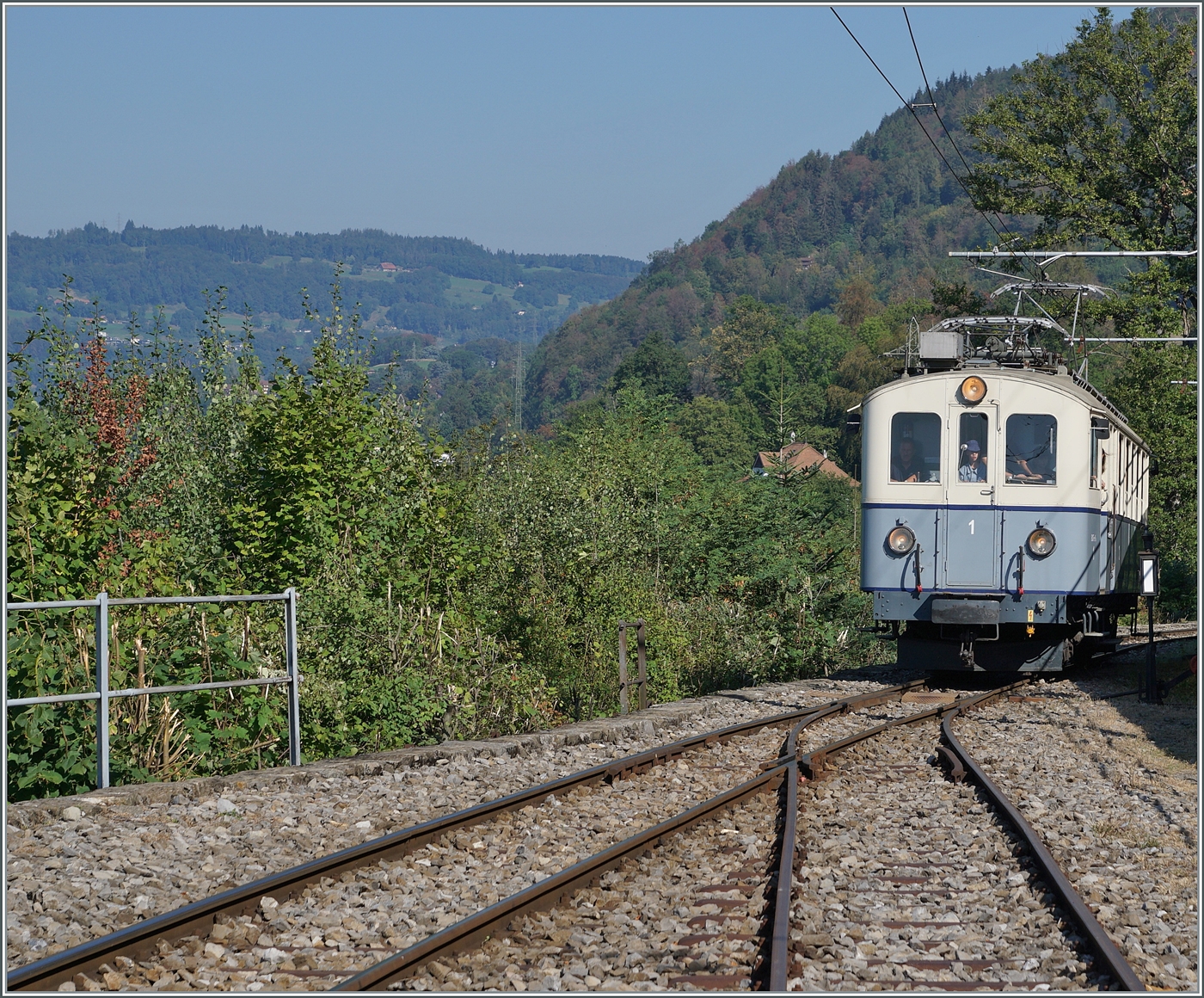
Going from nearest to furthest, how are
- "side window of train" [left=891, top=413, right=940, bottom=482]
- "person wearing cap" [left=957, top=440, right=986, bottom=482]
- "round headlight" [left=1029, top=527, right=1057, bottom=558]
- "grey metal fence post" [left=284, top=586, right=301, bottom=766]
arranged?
"grey metal fence post" [left=284, top=586, right=301, bottom=766], "round headlight" [left=1029, top=527, right=1057, bottom=558], "person wearing cap" [left=957, top=440, right=986, bottom=482], "side window of train" [left=891, top=413, right=940, bottom=482]

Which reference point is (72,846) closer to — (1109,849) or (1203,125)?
(1109,849)

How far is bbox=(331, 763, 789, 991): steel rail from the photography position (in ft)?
15.5

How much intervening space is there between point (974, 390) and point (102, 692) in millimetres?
10124

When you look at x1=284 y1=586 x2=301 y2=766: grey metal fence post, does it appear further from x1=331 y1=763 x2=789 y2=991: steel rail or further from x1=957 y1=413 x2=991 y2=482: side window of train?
x1=957 y1=413 x2=991 y2=482: side window of train

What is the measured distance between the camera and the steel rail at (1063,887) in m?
4.83

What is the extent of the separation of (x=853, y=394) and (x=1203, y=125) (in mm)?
100107

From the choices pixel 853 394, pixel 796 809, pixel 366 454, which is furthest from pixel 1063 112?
pixel 853 394

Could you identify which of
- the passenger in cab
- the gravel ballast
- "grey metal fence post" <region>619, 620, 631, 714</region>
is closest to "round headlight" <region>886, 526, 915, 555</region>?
the passenger in cab

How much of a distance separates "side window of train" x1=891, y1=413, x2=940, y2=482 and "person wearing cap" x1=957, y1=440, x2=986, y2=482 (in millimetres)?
286

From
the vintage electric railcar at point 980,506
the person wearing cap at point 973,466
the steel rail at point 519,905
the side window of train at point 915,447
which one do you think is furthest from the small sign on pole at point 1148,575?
the steel rail at point 519,905

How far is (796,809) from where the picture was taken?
7.98 metres

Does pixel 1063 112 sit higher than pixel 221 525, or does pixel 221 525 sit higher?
pixel 1063 112

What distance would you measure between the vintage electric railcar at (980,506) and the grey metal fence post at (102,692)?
9.17 meters

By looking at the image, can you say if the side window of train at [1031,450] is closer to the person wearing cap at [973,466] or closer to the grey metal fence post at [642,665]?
the person wearing cap at [973,466]
